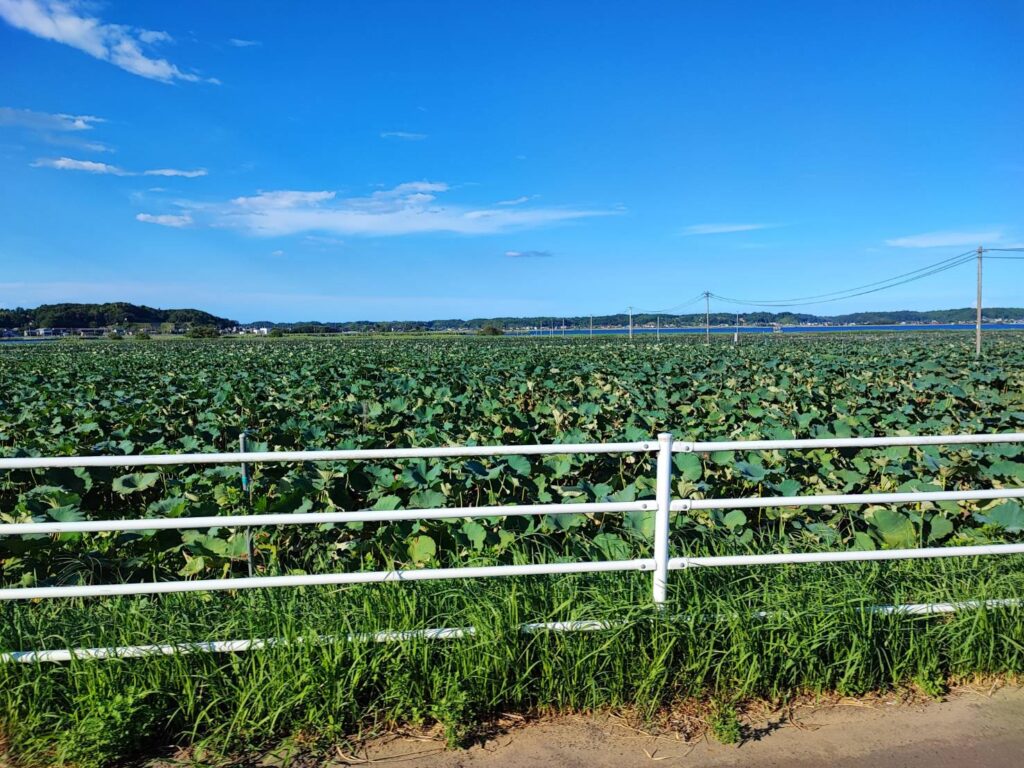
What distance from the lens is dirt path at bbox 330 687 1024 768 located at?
8.73 ft

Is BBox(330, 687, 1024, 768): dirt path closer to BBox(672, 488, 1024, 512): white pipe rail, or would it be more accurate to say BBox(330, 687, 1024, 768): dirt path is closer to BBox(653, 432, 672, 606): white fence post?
BBox(653, 432, 672, 606): white fence post

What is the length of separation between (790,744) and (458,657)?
4.89ft

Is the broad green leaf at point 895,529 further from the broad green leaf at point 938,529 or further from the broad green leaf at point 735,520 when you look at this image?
the broad green leaf at point 735,520

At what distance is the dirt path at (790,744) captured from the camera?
266 centimetres

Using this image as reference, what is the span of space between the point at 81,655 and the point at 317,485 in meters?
2.61

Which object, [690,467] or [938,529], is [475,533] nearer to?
[690,467]

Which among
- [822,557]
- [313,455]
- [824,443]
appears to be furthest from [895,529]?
[313,455]

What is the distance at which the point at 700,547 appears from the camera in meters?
4.30

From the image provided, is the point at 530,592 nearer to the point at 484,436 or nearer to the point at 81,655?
the point at 81,655

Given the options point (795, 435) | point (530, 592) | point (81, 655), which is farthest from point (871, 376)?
point (81, 655)

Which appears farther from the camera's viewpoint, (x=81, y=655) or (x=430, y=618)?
(x=430, y=618)

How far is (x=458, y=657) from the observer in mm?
3059

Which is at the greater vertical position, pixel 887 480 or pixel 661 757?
pixel 887 480

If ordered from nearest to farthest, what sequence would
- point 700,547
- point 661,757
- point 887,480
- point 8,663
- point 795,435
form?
point 661,757, point 8,663, point 700,547, point 887,480, point 795,435
